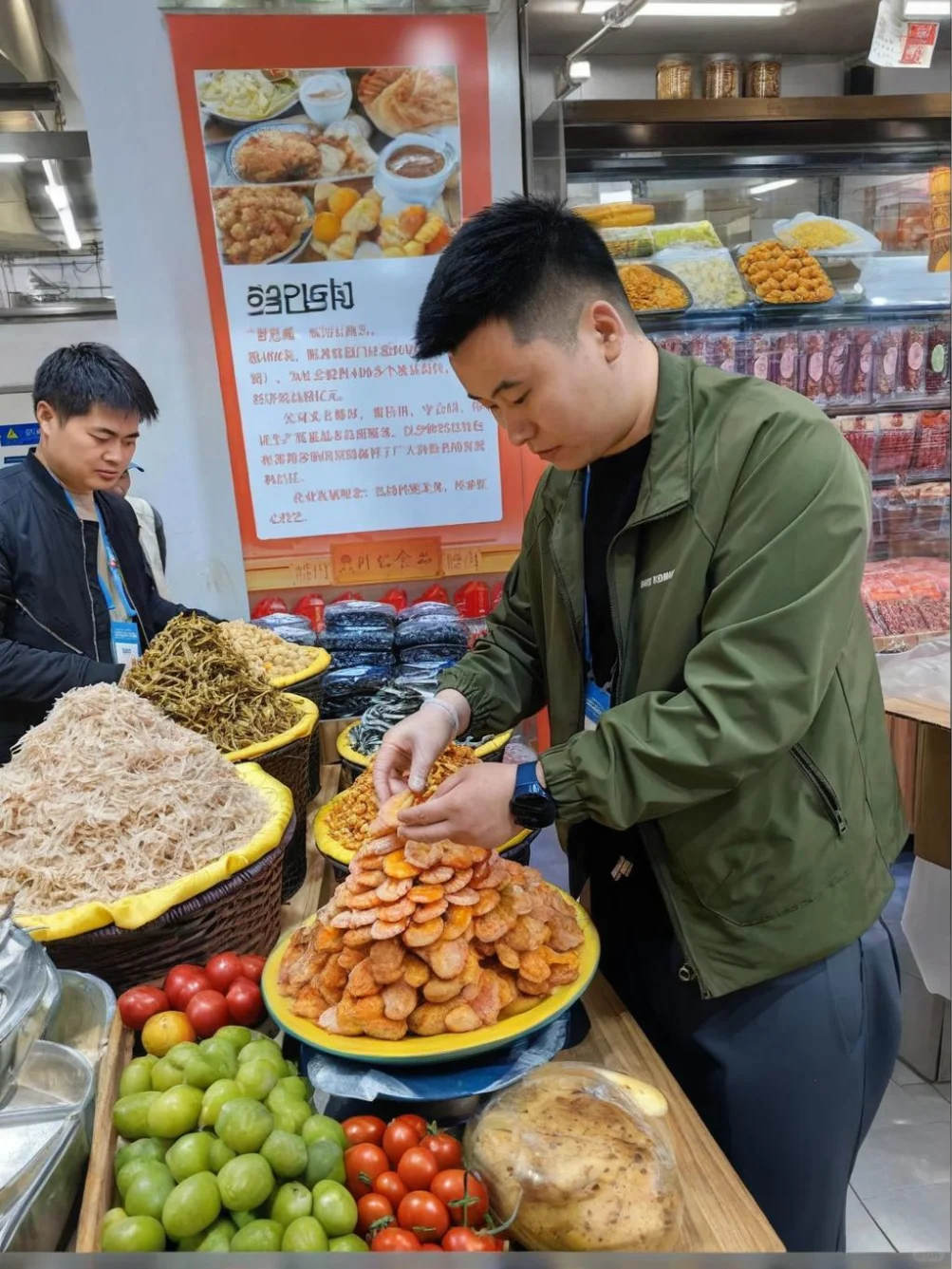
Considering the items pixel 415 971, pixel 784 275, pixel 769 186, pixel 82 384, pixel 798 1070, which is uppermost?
pixel 769 186

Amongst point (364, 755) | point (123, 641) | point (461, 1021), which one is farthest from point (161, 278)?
point (461, 1021)

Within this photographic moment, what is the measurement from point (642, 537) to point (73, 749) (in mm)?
1095

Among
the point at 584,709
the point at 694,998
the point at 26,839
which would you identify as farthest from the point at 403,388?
the point at 694,998

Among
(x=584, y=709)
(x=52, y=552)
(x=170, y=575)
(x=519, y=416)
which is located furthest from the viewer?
(x=170, y=575)

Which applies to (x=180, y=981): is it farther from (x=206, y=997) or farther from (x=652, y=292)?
(x=652, y=292)

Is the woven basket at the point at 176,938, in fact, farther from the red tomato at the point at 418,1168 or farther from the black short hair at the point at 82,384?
the black short hair at the point at 82,384

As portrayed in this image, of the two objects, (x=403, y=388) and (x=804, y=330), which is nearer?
(x=403, y=388)

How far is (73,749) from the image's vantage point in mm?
1528

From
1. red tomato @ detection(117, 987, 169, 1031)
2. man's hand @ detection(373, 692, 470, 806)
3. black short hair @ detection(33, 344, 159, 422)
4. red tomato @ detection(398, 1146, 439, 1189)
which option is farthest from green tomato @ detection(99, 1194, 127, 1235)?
black short hair @ detection(33, 344, 159, 422)

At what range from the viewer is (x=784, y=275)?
3006mm

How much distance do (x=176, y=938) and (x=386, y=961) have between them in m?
0.41

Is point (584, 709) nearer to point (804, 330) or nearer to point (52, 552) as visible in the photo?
point (52, 552)

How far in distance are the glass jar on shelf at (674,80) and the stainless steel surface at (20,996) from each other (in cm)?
282

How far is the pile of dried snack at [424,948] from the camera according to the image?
3.59 feet
